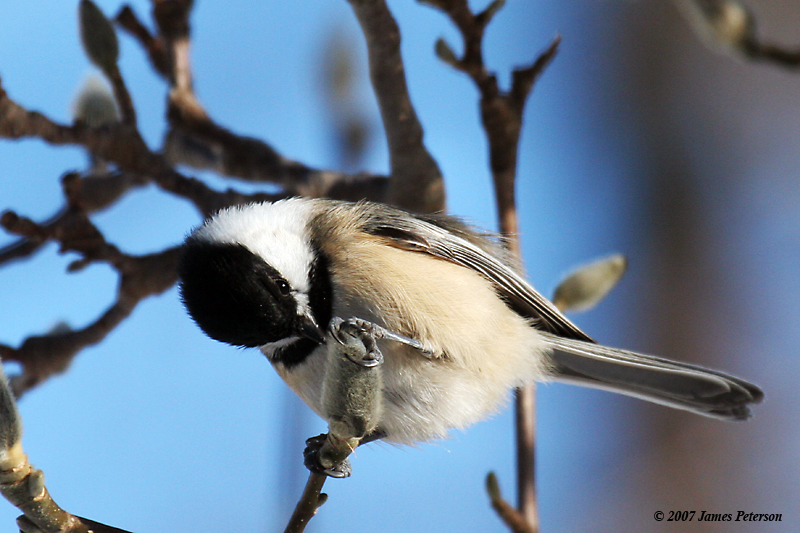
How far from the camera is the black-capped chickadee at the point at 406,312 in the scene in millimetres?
1104

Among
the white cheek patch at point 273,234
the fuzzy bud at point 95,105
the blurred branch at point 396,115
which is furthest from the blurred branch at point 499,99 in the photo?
the fuzzy bud at point 95,105

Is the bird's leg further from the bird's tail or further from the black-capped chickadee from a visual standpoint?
the bird's tail

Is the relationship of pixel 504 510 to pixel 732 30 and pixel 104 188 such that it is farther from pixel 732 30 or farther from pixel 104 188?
pixel 104 188

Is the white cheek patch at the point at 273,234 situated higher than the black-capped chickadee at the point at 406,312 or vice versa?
the white cheek patch at the point at 273,234

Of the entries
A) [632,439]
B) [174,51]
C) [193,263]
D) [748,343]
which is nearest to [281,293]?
[193,263]

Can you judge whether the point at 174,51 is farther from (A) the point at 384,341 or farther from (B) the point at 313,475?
(B) the point at 313,475

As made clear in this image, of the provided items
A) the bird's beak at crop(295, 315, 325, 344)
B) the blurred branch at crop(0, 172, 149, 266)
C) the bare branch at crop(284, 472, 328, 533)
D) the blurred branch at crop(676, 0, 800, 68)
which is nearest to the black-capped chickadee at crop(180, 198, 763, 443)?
the bird's beak at crop(295, 315, 325, 344)

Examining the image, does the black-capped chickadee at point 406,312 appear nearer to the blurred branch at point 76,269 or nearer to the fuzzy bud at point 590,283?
the fuzzy bud at point 590,283

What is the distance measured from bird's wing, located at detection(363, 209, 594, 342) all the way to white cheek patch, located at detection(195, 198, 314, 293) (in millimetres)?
133

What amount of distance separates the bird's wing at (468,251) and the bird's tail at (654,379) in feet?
0.16

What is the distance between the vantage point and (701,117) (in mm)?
3426

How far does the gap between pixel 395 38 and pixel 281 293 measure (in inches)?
19.8

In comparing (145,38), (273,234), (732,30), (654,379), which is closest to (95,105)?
(145,38)

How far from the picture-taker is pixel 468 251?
4.52 feet
